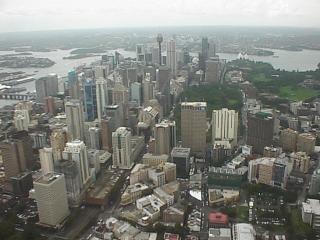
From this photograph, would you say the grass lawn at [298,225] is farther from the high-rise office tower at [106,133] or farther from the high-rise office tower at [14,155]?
the high-rise office tower at [14,155]

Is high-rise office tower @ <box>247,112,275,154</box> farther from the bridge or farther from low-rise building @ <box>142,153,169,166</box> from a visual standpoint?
the bridge

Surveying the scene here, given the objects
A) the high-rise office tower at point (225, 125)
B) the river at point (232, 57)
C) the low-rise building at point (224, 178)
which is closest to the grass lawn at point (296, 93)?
the river at point (232, 57)

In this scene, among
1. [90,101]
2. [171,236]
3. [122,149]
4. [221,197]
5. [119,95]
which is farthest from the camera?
[119,95]

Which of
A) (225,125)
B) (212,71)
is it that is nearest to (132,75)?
(212,71)

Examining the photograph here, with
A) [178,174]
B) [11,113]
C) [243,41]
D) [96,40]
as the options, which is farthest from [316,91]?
[96,40]

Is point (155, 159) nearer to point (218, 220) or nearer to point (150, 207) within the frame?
point (150, 207)

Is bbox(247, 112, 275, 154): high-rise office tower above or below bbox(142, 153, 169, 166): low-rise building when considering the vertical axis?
above

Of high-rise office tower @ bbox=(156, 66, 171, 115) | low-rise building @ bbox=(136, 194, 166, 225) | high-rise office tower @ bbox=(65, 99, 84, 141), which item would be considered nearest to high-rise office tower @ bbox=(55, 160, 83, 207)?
low-rise building @ bbox=(136, 194, 166, 225)
